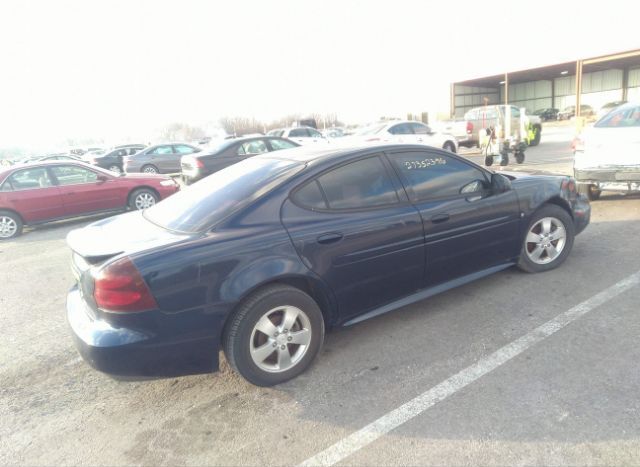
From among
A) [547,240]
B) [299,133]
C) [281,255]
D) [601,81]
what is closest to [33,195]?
[281,255]

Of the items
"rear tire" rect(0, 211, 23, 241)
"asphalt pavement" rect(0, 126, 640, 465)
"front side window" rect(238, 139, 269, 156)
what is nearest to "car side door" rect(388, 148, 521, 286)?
"asphalt pavement" rect(0, 126, 640, 465)

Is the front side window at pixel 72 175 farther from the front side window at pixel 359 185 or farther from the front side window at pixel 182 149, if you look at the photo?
the front side window at pixel 182 149

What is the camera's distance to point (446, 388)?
2.74m

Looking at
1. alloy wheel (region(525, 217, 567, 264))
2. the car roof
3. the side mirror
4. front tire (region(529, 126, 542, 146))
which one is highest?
the car roof

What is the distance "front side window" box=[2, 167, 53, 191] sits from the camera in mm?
8625

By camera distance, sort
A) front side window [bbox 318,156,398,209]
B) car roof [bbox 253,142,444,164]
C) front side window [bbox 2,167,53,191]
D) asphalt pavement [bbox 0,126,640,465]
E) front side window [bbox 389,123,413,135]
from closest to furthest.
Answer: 1. asphalt pavement [bbox 0,126,640,465]
2. front side window [bbox 318,156,398,209]
3. car roof [bbox 253,142,444,164]
4. front side window [bbox 2,167,53,191]
5. front side window [bbox 389,123,413,135]

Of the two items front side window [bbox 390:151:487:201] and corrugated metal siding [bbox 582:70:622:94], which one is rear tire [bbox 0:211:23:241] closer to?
front side window [bbox 390:151:487:201]

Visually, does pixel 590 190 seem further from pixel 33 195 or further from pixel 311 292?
pixel 33 195

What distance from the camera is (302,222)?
298 cm

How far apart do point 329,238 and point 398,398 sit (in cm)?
110

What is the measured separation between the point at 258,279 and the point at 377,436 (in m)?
1.12

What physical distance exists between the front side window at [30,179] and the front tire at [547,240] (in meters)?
8.67

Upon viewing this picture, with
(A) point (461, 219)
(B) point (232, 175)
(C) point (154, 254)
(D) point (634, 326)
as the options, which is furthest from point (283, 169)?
(D) point (634, 326)

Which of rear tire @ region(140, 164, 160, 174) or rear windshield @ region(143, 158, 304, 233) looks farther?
rear tire @ region(140, 164, 160, 174)
